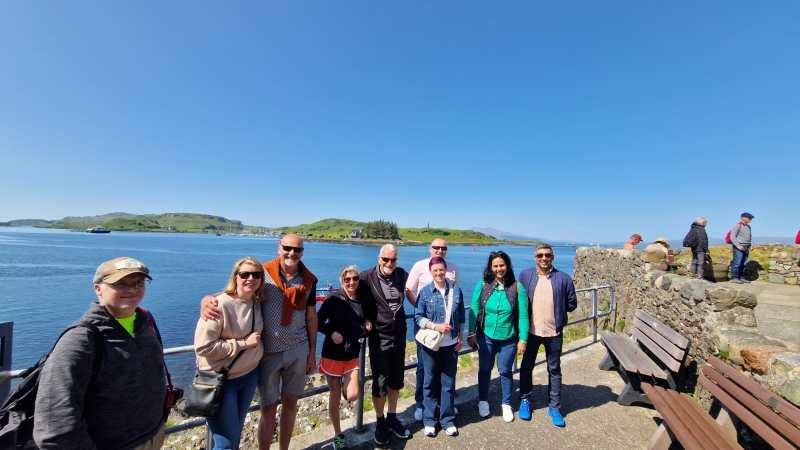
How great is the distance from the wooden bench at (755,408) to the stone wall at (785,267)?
411 inches

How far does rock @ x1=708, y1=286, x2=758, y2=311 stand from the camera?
3.91 m

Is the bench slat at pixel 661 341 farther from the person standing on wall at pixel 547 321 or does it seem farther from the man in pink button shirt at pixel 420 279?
the man in pink button shirt at pixel 420 279

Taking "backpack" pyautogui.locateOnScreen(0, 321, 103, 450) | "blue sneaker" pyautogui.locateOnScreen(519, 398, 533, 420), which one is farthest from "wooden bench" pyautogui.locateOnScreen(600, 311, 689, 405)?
"backpack" pyautogui.locateOnScreen(0, 321, 103, 450)

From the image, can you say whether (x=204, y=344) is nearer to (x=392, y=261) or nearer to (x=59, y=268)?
(x=392, y=261)

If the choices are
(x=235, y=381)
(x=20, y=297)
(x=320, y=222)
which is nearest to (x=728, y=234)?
(x=235, y=381)

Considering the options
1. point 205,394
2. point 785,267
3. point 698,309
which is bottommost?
point 205,394

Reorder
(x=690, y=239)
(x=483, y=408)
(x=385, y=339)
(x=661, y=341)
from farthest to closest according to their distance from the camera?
1. (x=690, y=239)
2. (x=661, y=341)
3. (x=483, y=408)
4. (x=385, y=339)

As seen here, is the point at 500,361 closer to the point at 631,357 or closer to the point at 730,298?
the point at 631,357

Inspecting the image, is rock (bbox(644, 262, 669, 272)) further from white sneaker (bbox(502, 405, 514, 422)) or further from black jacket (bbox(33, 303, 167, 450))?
black jacket (bbox(33, 303, 167, 450))

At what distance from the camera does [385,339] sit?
11.0 feet

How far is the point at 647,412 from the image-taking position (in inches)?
158

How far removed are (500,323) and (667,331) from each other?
244cm

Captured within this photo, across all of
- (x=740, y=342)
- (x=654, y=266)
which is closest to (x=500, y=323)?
(x=740, y=342)

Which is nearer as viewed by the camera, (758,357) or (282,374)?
(282,374)
